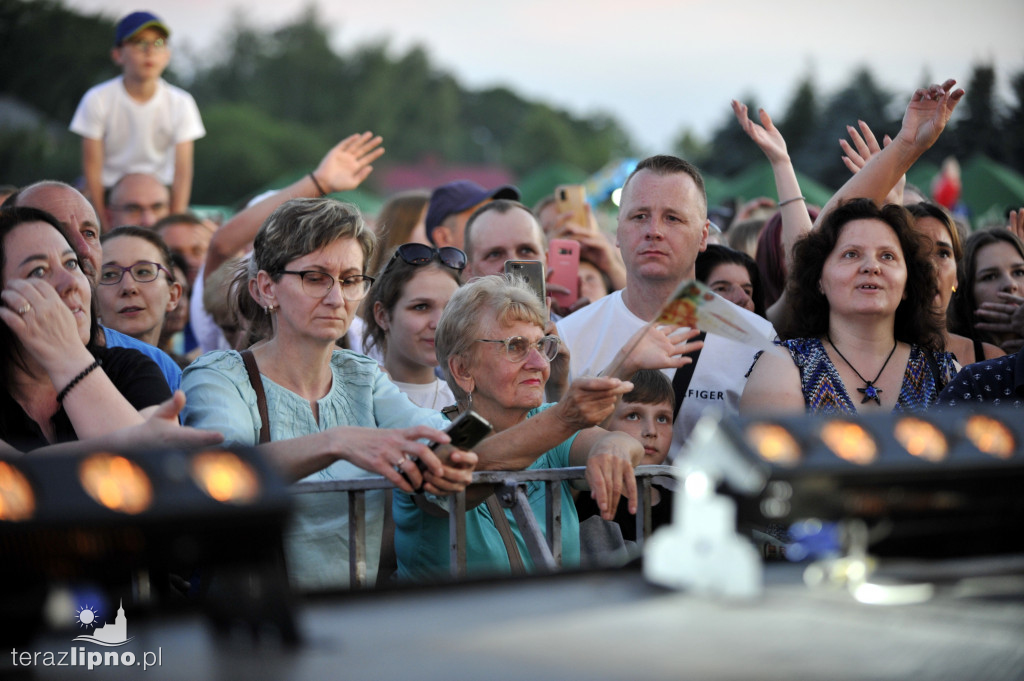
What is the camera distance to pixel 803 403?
3.94 metres

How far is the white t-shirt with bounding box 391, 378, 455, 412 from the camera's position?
438cm

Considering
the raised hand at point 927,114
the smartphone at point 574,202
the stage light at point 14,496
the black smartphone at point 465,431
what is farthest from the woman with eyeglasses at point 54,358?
the smartphone at point 574,202

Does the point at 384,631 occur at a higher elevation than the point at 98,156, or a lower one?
lower

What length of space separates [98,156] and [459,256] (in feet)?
15.0

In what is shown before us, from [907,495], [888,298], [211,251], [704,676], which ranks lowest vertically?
[704,676]

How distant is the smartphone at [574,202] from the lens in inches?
248

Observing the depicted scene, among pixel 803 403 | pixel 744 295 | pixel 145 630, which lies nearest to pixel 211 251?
pixel 744 295

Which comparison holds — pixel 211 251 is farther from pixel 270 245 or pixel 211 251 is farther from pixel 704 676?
pixel 704 676

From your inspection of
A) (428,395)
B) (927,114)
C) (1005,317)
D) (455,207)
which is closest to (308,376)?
(428,395)

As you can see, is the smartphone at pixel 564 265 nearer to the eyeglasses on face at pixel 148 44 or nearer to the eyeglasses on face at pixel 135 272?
the eyeglasses on face at pixel 135 272

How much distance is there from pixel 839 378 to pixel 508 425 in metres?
A: 1.32

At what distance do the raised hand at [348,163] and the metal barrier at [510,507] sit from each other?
265cm

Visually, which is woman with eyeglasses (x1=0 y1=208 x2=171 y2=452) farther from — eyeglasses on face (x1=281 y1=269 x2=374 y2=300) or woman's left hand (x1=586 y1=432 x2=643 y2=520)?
woman's left hand (x1=586 y1=432 x2=643 y2=520)

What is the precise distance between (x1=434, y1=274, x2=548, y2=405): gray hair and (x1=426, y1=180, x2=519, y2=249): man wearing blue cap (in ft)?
7.10
